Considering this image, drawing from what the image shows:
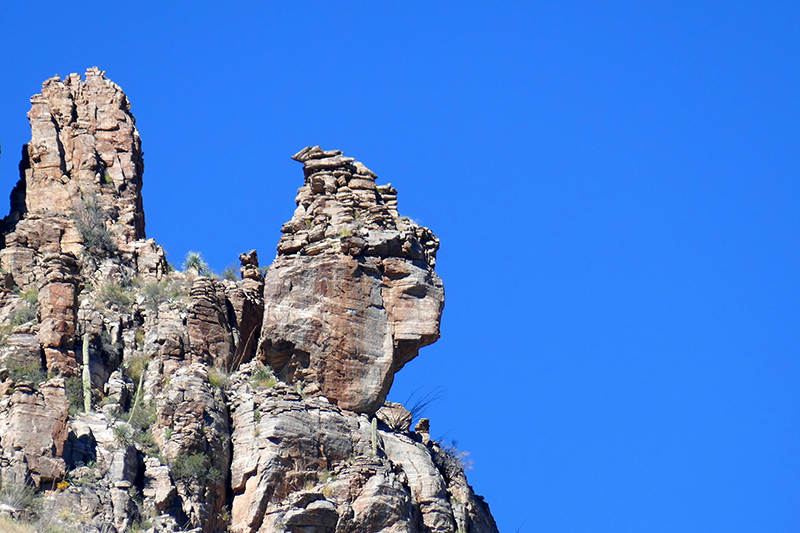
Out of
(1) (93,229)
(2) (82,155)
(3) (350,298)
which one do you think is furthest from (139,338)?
(2) (82,155)

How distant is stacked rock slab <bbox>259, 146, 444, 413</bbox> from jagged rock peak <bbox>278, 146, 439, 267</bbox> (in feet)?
0.10

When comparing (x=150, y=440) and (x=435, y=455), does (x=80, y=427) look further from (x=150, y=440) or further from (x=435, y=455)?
(x=435, y=455)

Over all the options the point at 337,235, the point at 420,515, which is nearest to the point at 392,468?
the point at 420,515

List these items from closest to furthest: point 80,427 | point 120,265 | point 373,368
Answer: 1. point 80,427
2. point 373,368
3. point 120,265

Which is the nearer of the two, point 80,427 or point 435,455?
point 80,427

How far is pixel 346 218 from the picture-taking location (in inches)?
2176

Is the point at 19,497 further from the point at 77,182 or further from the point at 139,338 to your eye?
the point at 77,182

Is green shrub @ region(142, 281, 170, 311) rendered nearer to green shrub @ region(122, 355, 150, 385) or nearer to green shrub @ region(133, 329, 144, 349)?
green shrub @ region(133, 329, 144, 349)

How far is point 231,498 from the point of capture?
4962 centimetres

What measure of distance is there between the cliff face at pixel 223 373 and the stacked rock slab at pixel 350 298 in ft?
0.17

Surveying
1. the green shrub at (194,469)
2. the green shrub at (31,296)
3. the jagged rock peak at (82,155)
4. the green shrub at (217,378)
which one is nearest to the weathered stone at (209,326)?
the green shrub at (217,378)

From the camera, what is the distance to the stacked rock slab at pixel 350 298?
53.0 metres

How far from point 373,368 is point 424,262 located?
155 inches

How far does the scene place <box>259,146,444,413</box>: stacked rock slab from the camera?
53.0m
